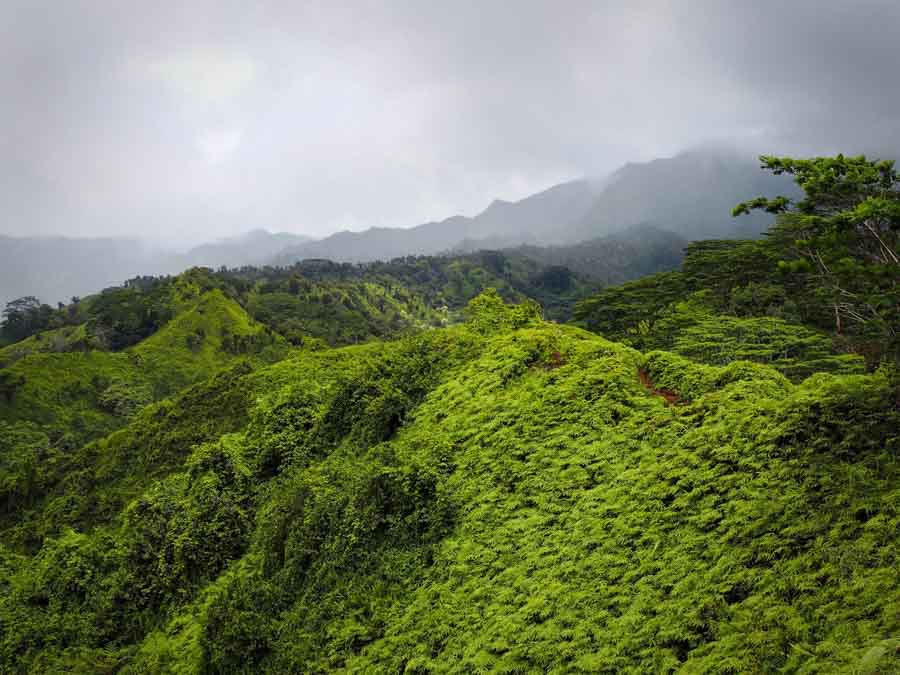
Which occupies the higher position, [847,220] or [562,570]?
[847,220]

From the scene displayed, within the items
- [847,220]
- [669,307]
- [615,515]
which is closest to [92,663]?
[615,515]

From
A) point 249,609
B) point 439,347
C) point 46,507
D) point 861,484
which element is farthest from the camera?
point 46,507

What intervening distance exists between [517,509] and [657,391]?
19.1 ft

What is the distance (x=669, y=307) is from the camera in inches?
1999

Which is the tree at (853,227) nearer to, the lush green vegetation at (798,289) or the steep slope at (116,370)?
the lush green vegetation at (798,289)

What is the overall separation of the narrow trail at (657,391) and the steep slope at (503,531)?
164 millimetres

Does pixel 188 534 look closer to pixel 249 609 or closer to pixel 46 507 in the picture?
pixel 249 609

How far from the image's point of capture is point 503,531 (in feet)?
44.7

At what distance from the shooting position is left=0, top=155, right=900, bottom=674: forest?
30.6 feet

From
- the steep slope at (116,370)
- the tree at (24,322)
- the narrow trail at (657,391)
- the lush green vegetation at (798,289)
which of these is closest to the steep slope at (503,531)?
the narrow trail at (657,391)

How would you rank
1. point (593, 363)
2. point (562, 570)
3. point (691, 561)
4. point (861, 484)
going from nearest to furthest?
point (861, 484) → point (691, 561) → point (562, 570) → point (593, 363)

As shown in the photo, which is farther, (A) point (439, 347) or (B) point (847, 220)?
(A) point (439, 347)

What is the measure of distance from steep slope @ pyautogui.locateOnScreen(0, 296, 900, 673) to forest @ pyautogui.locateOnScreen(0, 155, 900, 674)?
0.06 meters

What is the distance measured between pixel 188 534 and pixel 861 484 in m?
21.2
